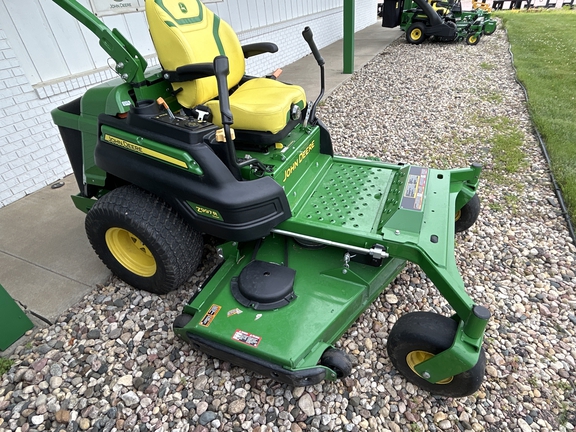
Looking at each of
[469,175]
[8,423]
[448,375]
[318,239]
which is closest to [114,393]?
[8,423]

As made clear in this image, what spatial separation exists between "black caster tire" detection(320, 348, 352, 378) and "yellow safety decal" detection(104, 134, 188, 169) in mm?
1132

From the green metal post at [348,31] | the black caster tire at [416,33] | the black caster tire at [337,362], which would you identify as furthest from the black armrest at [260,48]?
the black caster tire at [416,33]

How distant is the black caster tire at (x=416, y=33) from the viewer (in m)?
9.41

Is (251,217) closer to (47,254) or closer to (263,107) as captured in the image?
(263,107)

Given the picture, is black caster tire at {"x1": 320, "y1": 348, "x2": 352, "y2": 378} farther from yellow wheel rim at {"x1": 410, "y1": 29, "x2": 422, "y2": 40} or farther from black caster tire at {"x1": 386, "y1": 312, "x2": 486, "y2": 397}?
yellow wheel rim at {"x1": 410, "y1": 29, "x2": 422, "y2": 40}

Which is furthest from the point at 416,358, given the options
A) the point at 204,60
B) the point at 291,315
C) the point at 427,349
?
the point at 204,60

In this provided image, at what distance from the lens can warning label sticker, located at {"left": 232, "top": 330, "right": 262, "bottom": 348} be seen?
5.74 feet

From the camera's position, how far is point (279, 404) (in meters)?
1.82

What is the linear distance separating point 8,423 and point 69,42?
3263mm

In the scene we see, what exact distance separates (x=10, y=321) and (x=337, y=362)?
1.76 meters

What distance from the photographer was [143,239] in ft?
6.81

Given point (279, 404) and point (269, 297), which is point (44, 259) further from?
point (279, 404)

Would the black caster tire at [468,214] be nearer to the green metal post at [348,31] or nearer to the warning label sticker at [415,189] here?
the warning label sticker at [415,189]

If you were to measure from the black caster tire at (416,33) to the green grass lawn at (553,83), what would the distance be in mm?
2033
